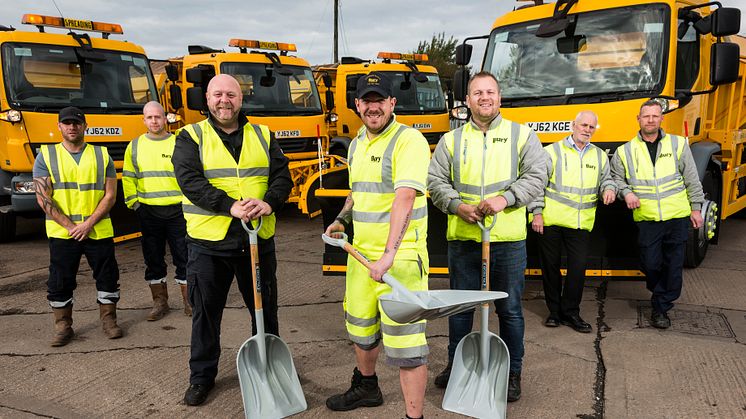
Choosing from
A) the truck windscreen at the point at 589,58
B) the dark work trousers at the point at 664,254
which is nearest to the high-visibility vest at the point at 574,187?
the dark work trousers at the point at 664,254

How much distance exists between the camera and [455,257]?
3439 mm

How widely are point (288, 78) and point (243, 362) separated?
7.16m

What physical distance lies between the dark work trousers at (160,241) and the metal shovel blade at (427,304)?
2654 millimetres

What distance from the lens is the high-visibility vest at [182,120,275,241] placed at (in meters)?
3.22

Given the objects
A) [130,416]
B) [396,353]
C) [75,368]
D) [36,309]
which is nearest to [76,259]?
[75,368]

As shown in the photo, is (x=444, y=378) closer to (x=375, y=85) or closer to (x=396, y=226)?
(x=396, y=226)

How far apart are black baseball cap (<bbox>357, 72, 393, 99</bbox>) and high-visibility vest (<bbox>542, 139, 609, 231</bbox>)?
200 centimetres

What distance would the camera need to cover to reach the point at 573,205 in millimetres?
4254

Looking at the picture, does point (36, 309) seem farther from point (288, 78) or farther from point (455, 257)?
point (288, 78)

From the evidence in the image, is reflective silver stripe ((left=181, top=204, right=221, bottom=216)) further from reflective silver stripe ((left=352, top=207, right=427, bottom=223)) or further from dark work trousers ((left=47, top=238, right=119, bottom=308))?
dark work trousers ((left=47, top=238, right=119, bottom=308))

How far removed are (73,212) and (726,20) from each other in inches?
198

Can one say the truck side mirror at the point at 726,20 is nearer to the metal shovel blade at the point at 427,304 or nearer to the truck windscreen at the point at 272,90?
the metal shovel blade at the point at 427,304

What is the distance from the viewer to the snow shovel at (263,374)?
3.05m

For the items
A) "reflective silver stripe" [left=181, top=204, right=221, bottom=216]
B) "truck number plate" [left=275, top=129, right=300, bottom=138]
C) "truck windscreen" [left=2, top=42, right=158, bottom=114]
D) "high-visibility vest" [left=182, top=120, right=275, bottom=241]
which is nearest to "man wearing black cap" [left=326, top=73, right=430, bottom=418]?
"high-visibility vest" [left=182, top=120, right=275, bottom=241]
